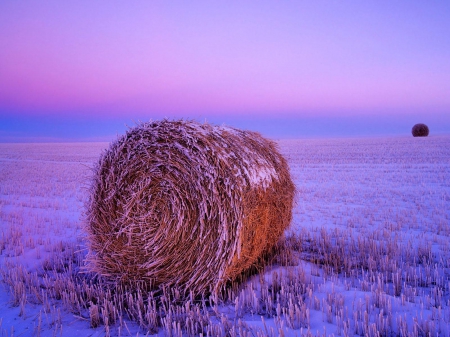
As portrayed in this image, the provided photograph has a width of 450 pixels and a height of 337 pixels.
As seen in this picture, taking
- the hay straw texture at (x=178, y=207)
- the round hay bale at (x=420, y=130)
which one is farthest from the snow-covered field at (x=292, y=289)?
the round hay bale at (x=420, y=130)

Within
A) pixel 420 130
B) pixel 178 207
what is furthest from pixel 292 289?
pixel 420 130

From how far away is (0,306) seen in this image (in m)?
3.59

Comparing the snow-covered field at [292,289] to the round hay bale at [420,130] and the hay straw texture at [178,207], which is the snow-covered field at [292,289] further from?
the round hay bale at [420,130]

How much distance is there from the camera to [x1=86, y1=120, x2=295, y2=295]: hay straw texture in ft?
12.1

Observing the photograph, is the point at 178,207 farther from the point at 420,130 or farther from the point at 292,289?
the point at 420,130

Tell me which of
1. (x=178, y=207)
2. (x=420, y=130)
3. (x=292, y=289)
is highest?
(x=420, y=130)

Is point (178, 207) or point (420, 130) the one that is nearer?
point (178, 207)

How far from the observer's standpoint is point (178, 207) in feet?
12.6

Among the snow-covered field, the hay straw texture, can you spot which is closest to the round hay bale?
the snow-covered field

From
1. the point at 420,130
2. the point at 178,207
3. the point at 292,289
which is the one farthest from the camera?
the point at 420,130

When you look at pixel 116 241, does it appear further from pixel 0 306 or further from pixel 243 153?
pixel 243 153

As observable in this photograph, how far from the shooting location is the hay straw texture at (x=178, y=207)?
3.68 m

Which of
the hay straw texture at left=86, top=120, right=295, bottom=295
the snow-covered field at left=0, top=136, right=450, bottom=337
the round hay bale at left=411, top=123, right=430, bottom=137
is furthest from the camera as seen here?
the round hay bale at left=411, top=123, right=430, bottom=137

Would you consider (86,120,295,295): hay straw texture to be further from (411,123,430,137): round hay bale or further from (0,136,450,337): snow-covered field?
(411,123,430,137): round hay bale
